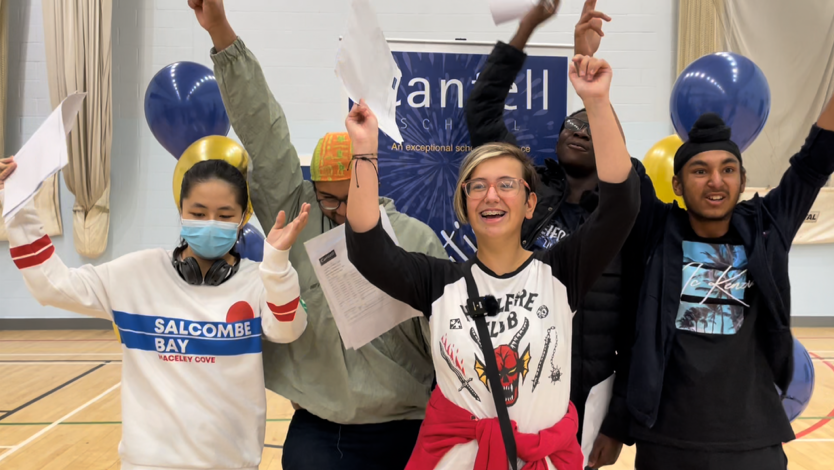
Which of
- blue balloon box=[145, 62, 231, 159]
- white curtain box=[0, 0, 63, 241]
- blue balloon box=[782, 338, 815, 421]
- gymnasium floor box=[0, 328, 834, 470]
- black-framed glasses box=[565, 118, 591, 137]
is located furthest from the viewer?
white curtain box=[0, 0, 63, 241]

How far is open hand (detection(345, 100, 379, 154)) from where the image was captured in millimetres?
1519

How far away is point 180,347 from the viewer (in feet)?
5.64

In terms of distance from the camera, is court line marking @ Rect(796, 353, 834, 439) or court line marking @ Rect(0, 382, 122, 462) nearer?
court line marking @ Rect(0, 382, 122, 462)

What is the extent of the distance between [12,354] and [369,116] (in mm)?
6161

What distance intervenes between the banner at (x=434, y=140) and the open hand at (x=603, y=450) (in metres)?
0.83

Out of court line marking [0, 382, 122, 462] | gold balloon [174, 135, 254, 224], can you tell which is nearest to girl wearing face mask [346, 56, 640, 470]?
gold balloon [174, 135, 254, 224]

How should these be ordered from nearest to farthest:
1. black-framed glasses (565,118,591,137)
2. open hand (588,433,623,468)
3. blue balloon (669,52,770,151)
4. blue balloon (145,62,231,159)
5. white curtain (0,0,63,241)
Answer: open hand (588,433,623,468) → black-framed glasses (565,118,591,137) → blue balloon (669,52,770,151) → blue balloon (145,62,231,159) → white curtain (0,0,63,241)

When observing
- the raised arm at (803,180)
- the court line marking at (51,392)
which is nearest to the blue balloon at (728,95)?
the raised arm at (803,180)

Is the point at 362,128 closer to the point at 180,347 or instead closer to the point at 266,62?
the point at 180,347

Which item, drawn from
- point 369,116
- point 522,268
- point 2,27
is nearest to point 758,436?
point 522,268

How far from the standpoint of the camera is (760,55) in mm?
6758

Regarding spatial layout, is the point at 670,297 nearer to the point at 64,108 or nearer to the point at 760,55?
the point at 64,108

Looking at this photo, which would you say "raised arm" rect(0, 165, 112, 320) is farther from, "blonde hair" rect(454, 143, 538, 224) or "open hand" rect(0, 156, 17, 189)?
"blonde hair" rect(454, 143, 538, 224)

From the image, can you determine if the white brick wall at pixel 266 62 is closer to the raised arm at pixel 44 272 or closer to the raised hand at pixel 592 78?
the raised arm at pixel 44 272
